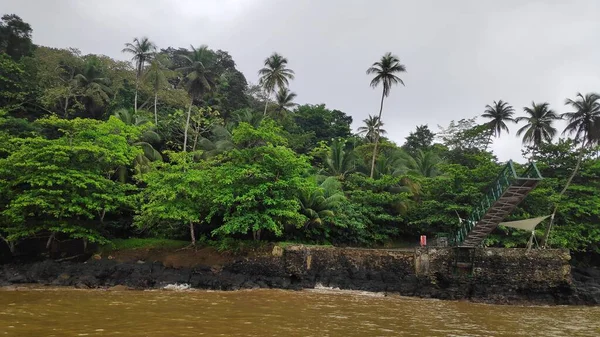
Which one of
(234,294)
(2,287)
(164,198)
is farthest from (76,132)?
(234,294)

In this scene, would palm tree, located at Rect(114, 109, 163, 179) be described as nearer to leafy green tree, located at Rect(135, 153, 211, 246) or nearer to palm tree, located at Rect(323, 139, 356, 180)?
leafy green tree, located at Rect(135, 153, 211, 246)

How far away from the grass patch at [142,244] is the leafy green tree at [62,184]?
91 centimetres

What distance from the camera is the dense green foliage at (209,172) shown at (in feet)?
59.2

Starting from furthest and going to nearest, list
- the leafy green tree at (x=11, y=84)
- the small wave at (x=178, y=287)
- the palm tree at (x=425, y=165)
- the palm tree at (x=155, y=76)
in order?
the palm tree at (x=425, y=165) → the palm tree at (x=155, y=76) → the leafy green tree at (x=11, y=84) → the small wave at (x=178, y=287)

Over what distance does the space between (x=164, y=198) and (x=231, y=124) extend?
50.6 feet

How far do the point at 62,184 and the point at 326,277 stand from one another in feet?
42.1

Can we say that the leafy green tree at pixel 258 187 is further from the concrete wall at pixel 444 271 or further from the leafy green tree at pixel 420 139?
the leafy green tree at pixel 420 139

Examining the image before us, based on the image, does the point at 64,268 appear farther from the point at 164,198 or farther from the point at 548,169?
the point at 548,169

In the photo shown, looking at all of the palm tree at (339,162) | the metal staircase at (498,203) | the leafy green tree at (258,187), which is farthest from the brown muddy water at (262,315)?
the palm tree at (339,162)

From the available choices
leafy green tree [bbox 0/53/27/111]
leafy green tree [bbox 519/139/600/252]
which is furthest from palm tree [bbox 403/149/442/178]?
leafy green tree [bbox 0/53/27/111]

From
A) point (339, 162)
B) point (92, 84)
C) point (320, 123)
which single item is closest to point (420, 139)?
point (320, 123)

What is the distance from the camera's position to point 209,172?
19.5 m

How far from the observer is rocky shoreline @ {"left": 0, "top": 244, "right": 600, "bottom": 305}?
55.9 feet

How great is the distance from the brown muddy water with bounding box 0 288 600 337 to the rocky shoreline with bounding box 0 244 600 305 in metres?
Answer: 1.17
